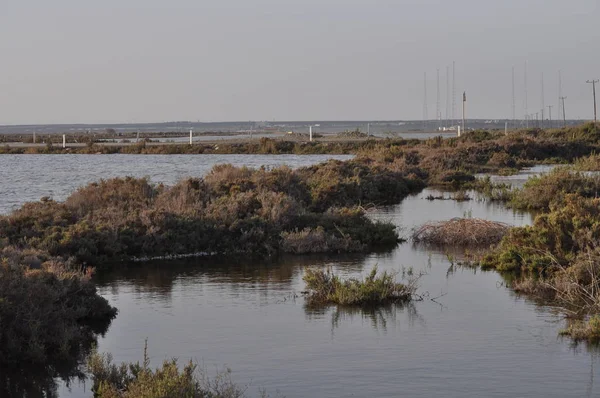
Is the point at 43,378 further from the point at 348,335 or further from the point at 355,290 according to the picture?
the point at 355,290

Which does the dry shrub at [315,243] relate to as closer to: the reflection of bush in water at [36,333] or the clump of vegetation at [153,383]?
the reflection of bush in water at [36,333]

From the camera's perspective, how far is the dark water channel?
11.2 m

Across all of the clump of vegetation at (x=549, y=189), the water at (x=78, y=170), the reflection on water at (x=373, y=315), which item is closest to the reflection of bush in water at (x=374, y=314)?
the reflection on water at (x=373, y=315)

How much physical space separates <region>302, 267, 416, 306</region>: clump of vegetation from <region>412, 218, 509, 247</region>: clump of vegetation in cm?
587

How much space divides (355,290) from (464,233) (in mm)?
6933

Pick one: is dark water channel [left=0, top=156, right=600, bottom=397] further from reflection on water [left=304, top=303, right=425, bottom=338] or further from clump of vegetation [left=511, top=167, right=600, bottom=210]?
clump of vegetation [left=511, top=167, right=600, bottom=210]

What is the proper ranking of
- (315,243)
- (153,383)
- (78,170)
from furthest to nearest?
(78,170) < (315,243) < (153,383)

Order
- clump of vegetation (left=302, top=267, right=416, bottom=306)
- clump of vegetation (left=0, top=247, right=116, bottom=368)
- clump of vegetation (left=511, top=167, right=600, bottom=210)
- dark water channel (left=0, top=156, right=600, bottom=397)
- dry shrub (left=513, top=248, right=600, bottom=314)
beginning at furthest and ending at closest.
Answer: clump of vegetation (left=511, top=167, right=600, bottom=210)
clump of vegetation (left=302, top=267, right=416, bottom=306)
dry shrub (left=513, top=248, right=600, bottom=314)
clump of vegetation (left=0, top=247, right=116, bottom=368)
dark water channel (left=0, top=156, right=600, bottom=397)

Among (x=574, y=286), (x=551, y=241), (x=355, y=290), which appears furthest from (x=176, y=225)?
(x=574, y=286)

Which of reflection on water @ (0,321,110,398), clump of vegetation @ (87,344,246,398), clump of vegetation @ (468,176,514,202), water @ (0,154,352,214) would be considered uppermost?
water @ (0,154,352,214)

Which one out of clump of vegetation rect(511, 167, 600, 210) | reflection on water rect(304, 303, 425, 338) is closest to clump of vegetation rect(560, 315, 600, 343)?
reflection on water rect(304, 303, 425, 338)

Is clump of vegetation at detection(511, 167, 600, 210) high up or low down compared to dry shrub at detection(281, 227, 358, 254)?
up

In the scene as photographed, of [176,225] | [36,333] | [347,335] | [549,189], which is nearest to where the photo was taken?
[36,333]

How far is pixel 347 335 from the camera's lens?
13.4 metres
